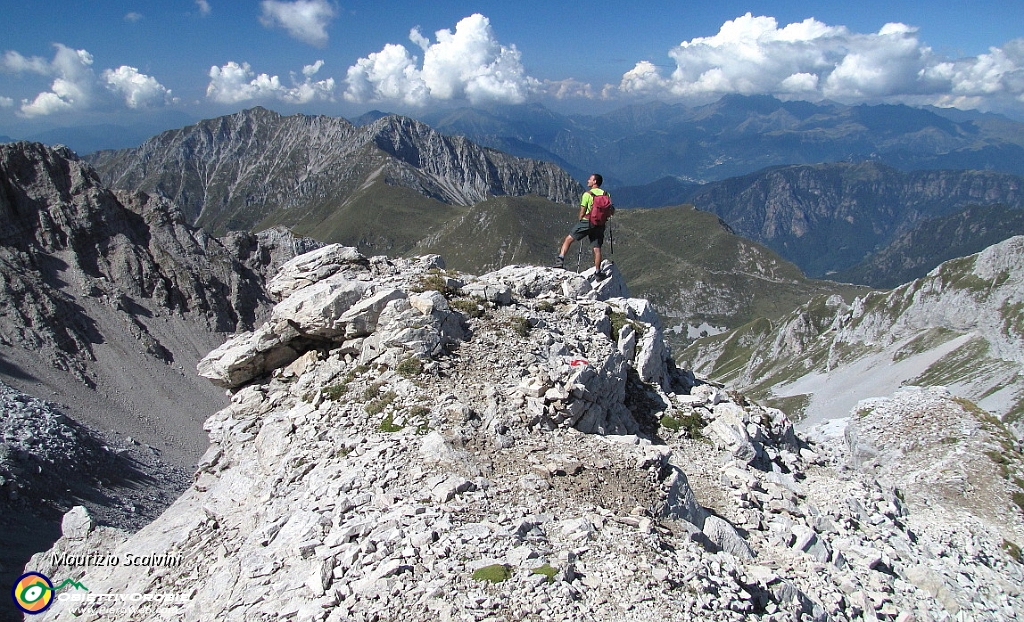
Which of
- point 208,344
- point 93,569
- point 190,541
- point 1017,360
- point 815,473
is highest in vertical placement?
point 190,541

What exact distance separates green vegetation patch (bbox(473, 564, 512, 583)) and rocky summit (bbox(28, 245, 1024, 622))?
6cm

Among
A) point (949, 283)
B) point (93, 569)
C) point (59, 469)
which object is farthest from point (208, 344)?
point (949, 283)

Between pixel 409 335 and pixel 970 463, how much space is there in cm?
3417

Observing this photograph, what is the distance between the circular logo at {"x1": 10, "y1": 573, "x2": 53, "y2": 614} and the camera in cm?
1577

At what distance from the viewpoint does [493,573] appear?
10.4 metres

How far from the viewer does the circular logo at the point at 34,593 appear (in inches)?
621

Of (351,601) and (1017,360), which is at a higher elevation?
(351,601)

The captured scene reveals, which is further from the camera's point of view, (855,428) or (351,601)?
(855,428)

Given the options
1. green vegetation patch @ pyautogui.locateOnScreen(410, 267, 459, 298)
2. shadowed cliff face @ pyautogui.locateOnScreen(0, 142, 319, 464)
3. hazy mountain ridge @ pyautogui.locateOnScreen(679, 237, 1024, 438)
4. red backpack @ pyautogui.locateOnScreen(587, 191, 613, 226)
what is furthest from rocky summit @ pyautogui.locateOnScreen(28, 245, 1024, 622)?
hazy mountain ridge @ pyautogui.locateOnScreen(679, 237, 1024, 438)

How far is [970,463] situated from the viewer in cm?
3216

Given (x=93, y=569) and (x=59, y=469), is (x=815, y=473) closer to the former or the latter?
(x=93, y=569)

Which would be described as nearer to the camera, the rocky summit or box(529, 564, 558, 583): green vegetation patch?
box(529, 564, 558, 583): green vegetation patch

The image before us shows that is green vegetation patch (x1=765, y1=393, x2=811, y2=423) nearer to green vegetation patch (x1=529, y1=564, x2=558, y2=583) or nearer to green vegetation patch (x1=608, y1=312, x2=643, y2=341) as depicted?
green vegetation patch (x1=608, y1=312, x2=643, y2=341)

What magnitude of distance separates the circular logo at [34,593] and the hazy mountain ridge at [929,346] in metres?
121
